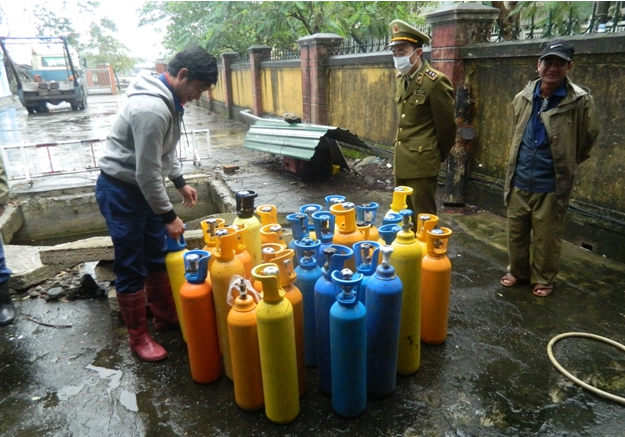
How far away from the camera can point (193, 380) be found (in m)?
2.49

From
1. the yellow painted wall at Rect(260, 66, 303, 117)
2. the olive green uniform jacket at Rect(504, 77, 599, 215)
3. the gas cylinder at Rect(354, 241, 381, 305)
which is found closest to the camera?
the gas cylinder at Rect(354, 241, 381, 305)

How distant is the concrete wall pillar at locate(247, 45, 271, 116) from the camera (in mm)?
12373

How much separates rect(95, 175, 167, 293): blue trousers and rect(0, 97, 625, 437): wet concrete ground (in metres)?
0.53

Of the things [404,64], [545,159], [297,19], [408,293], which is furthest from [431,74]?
[297,19]

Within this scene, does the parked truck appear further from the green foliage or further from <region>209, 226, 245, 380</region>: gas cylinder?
<region>209, 226, 245, 380</region>: gas cylinder

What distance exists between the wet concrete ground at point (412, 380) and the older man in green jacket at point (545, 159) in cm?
29

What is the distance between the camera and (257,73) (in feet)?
Answer: 41.5

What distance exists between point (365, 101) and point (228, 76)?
9.47 meters

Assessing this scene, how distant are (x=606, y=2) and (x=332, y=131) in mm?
3559

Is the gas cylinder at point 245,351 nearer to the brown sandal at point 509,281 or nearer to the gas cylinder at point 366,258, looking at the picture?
the gas cylinder at point 366,258

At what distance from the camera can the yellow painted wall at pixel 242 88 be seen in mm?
13878

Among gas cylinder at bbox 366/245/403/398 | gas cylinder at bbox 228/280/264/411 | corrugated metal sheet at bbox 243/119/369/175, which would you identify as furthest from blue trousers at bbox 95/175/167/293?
corrugated metal sheet at bbox 243/119/369/175

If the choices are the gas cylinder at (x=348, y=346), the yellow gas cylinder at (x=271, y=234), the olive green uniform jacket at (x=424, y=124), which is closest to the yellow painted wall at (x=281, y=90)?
the olive green uniform jacket at (x=424, y=124)

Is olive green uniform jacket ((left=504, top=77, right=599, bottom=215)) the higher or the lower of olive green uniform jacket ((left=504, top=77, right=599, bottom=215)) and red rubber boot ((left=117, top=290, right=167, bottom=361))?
the higher
